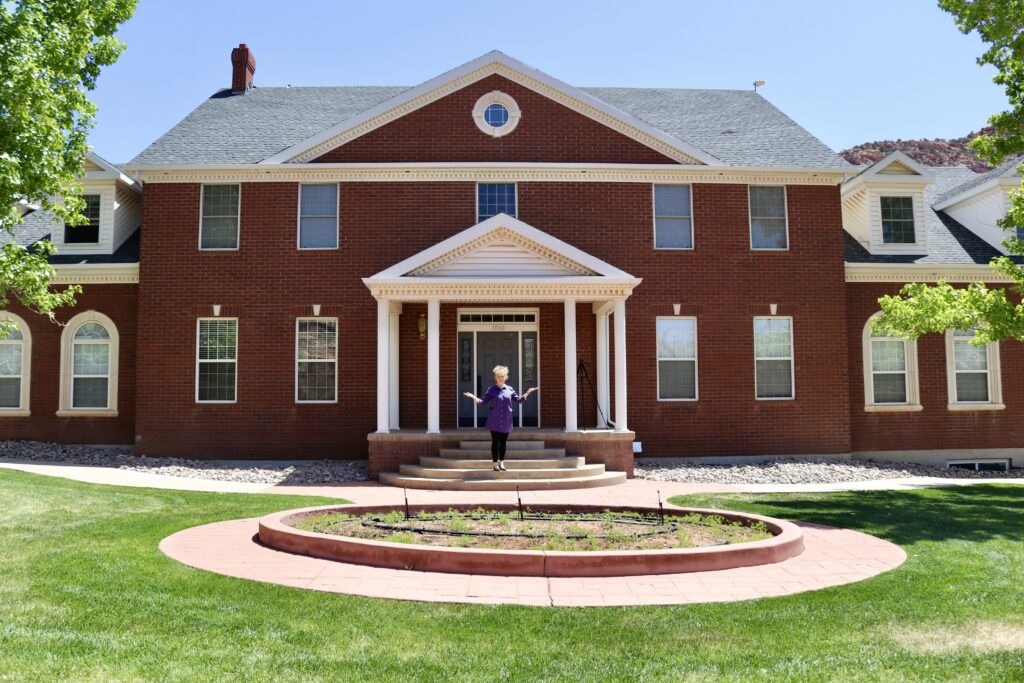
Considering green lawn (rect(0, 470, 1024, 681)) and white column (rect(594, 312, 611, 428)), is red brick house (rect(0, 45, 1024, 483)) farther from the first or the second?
green lawn (rect(0, 470, 1024, 681))

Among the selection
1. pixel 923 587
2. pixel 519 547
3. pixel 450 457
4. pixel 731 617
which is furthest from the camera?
pixel 450 457

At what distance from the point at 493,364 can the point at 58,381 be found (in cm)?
988

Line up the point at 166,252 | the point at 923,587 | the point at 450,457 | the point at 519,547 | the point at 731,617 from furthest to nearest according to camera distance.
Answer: the point at 166,252 → the point at 450,457 → the point at 519,547 → the point at 923,587 → the point at 731,617

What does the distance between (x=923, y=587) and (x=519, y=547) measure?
3.51 metres

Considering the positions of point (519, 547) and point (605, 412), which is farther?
point (605, 412)

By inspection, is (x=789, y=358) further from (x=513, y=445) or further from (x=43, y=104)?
(x=43, y=104)

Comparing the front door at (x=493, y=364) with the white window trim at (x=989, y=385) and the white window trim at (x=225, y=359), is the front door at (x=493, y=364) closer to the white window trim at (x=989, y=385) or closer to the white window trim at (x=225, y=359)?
the white window trim at (x=225, y=359)

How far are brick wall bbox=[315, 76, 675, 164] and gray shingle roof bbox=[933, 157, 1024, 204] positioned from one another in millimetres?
8687

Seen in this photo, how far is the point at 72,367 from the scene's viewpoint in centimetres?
1803

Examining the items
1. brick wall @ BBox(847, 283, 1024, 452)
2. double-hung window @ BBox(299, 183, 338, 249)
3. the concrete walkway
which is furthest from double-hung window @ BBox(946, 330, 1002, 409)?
double-hung window @ BBox(299, 183, 338, 249)

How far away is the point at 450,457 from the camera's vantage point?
48.9ft

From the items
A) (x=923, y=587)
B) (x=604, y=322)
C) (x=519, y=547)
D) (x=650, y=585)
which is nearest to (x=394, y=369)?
(x=604, y=322)

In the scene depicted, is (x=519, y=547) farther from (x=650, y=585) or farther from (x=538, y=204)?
(x=538, y=204)

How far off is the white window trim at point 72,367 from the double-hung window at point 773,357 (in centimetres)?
1461
